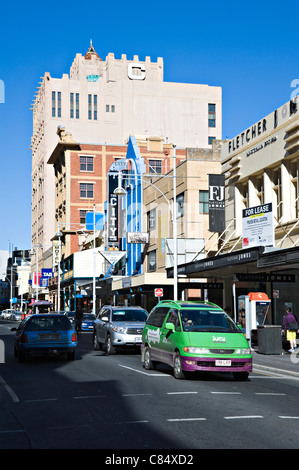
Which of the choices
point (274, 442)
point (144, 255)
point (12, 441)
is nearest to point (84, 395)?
point (12, 441)

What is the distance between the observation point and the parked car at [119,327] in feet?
76.8

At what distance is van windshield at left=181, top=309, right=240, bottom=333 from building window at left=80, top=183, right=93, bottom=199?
7172cm

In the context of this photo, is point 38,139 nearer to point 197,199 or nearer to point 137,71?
point 137,71

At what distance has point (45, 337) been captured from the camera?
20719mm

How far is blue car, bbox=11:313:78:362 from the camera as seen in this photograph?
811 inches

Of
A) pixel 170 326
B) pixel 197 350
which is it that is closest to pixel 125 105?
pixel 170 326

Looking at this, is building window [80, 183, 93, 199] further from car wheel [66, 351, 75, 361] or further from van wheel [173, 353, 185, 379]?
van wheel [173, 353, 185, 379]

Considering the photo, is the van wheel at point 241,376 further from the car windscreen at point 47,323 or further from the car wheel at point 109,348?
the car wheel at point 109,348

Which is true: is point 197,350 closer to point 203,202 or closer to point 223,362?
point 223,362

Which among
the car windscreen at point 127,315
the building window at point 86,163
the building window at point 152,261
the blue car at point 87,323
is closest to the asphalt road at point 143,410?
the car windscreen at point 127,315

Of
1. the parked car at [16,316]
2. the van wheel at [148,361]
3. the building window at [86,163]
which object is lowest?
the parked car at [16,316]

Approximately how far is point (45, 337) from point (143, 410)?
10333 mm

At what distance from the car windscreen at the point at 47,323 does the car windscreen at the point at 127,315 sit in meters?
3.32
